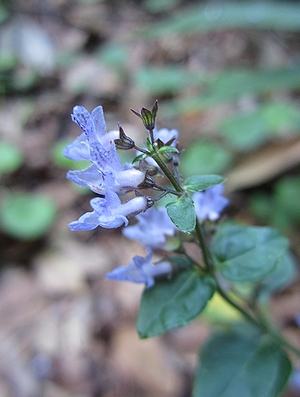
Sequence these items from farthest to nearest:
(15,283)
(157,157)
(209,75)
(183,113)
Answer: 1. (209,75)
2. (183,113)
3. (15,283)
4. (157,157)

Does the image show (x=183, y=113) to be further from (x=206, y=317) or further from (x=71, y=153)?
(x=71, y=153)

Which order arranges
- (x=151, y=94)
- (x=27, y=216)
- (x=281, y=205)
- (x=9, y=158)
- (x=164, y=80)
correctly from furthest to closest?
(x=151, y=94)
(x=164, y=80)
(x=9, y=158)
(x=27, y=216)
(x=281, y=205)

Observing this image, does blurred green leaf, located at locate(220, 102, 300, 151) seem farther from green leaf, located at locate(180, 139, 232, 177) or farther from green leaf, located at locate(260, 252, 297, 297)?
green leaf, located at locate(260, 252, 297, 297)

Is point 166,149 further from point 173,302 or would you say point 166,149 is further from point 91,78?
point 91,78

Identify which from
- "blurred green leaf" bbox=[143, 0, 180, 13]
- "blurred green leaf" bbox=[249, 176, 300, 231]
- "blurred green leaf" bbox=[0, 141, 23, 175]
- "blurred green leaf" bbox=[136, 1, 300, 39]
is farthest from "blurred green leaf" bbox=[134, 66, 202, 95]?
"blurred green leaf" bbox=[143, 0, 180, 13]

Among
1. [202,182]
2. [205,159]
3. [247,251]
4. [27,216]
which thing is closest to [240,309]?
[247,251]

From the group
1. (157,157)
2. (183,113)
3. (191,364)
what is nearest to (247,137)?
(183,113)

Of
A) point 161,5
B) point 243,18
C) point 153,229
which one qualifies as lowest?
point 153,229
